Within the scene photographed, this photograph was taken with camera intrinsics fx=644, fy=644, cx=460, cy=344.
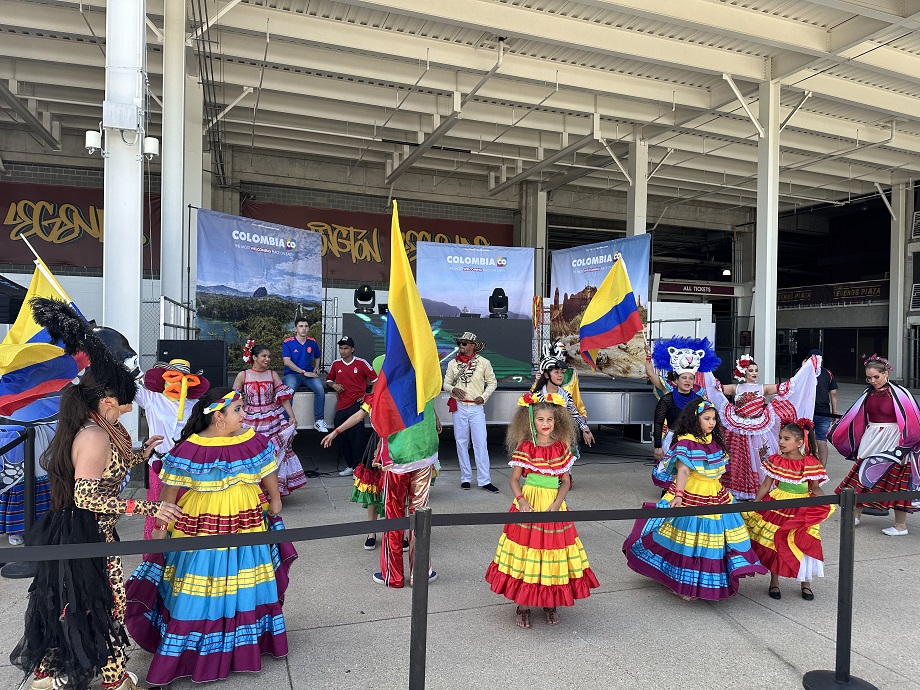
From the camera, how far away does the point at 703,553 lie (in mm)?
3984

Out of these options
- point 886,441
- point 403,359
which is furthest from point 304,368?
point 886,441

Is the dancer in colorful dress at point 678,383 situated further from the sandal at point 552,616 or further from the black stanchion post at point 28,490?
the black stanchion post at point 28,490

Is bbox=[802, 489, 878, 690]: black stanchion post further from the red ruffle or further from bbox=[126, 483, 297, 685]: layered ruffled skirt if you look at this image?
bbox=[126, 483, 297, 685]: layered ruffled skirt

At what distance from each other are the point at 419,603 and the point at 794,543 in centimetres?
291

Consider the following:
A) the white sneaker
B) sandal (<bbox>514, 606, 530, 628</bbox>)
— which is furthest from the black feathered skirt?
the white sneaker

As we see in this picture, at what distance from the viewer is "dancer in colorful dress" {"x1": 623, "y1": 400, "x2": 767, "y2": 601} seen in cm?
395

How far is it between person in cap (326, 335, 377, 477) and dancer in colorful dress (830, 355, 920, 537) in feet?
16.3

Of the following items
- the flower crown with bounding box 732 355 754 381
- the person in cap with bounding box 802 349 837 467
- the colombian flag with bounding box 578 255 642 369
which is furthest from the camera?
the colombian flag with bounding box 578 255 642 369

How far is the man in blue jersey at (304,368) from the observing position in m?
8.17

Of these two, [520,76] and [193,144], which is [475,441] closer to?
[193,144]

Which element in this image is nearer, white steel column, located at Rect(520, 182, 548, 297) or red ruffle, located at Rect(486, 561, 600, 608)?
red ruffle, located at Rect(486, 561, 600, 608)

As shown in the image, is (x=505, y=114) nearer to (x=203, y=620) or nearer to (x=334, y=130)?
(x=334, y=130)

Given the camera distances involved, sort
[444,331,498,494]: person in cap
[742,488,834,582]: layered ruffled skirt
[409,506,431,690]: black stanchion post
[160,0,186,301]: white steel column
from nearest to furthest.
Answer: [409,506,431,690]: black stanchion post < [742,488,834,582]: layered ruffled skirt < [444,331,498,494]: person in cap < [160,0,186,301]: white steel column

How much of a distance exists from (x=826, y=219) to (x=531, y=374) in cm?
2654
